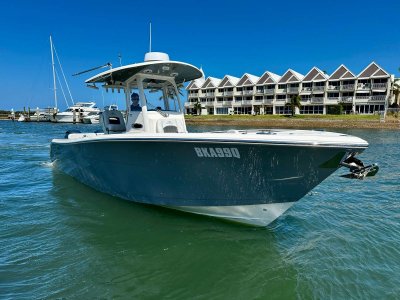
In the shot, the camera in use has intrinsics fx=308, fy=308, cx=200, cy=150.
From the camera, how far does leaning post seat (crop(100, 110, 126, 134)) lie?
339 inches

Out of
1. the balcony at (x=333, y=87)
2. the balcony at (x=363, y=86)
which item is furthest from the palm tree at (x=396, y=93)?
the balcony at (x=333, y=87)

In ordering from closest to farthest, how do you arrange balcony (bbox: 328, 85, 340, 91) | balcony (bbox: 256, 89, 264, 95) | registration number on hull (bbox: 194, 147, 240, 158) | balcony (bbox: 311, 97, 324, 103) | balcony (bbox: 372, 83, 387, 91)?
registration number on hull (bbox: 194, 147, 240, 158)
balcony (bbox: 372, 83, 387, 91)
balcony (bbox: 328, 85, 340, 91)
balcony (bbox: 311, 97, 324, 103)
balcony (bbox: 256, 89, 264, 95)

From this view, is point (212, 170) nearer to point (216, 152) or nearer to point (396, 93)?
point (216, 152)

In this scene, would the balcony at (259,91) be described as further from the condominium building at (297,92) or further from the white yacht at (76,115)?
the white yacht at (76,115)

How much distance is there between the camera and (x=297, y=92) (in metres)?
64.8

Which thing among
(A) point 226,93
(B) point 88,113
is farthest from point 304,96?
(B) point 88,113

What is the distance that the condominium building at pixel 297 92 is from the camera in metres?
57.4

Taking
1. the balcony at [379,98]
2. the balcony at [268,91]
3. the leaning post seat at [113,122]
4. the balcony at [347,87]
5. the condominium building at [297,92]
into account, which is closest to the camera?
the leaning post seat at [113,122]

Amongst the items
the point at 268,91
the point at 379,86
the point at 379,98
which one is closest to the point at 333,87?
the point at 379,86

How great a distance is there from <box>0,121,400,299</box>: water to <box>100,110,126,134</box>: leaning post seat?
1.85 m

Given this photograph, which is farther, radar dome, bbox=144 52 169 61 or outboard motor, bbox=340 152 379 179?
radar dome, bbox=144 52 169 61

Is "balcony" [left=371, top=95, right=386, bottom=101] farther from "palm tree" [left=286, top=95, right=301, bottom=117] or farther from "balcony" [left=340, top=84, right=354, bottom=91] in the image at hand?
"palm tree" [left=286, top=95, right=301, bottom=117]

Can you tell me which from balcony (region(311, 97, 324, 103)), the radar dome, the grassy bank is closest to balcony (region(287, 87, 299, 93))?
balcony (region(311, 97, 324, 103))

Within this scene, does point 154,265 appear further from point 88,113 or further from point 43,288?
point 88,113
